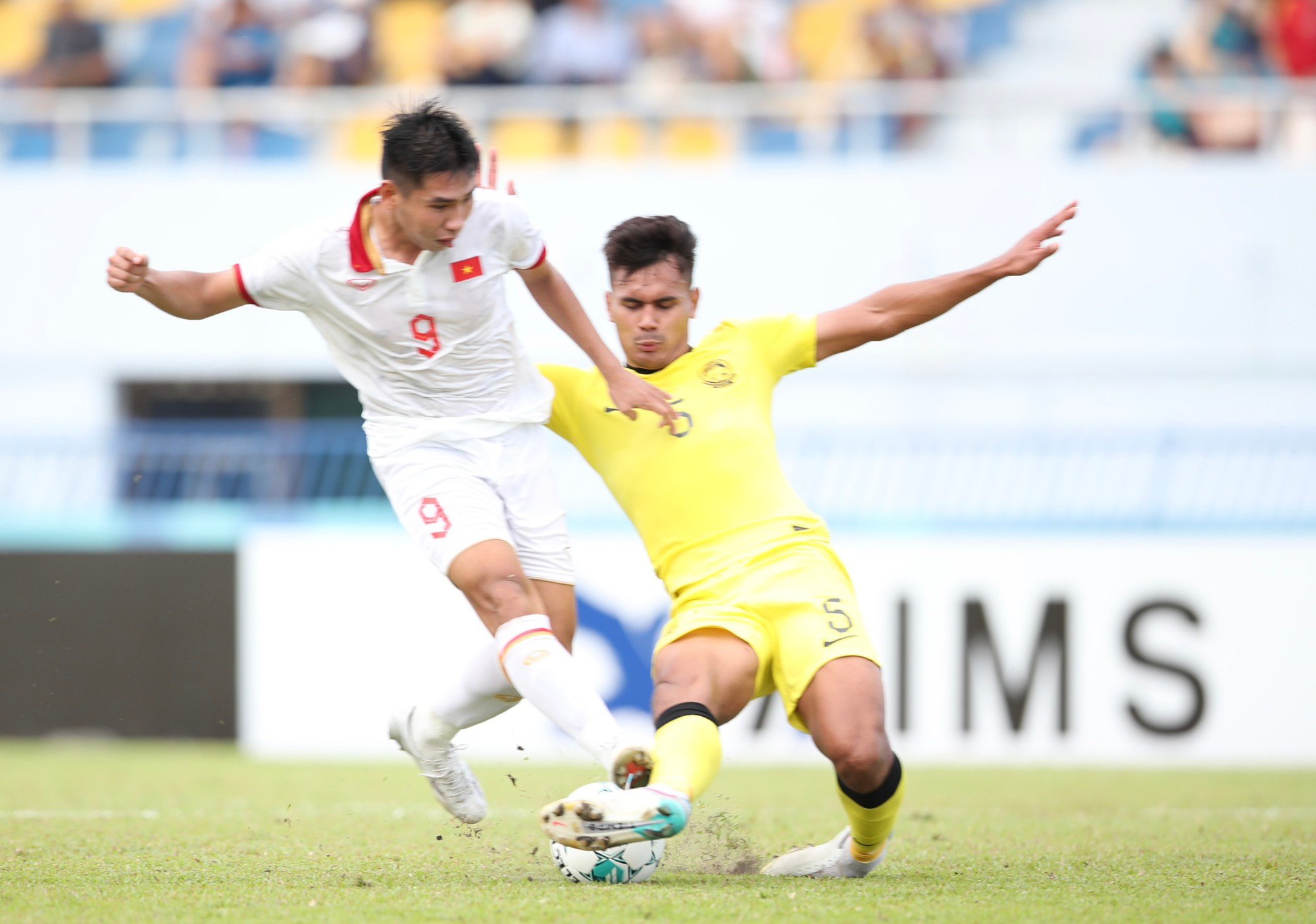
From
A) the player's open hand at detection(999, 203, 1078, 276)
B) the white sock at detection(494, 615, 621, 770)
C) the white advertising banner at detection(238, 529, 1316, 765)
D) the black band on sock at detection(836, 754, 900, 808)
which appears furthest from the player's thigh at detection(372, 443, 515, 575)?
the white advertising banner at detection(238, 529, 1316, 765)

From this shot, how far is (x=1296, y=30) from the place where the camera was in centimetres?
1316

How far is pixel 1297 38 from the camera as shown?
13141 mm

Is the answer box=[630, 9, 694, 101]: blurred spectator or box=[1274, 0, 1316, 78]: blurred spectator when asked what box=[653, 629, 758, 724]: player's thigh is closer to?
box=[630, 9, 694, 101]: blurred spectator

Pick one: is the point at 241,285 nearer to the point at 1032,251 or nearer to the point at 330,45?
the point at 1032,251

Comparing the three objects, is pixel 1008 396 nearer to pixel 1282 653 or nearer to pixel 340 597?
pixel 1282 653

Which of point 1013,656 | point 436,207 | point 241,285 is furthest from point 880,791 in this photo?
point 1013,656

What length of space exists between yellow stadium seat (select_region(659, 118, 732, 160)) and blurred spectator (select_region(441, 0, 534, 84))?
4.20 ft

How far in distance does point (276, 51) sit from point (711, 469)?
964 cm

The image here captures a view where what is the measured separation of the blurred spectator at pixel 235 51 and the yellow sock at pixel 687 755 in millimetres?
9966

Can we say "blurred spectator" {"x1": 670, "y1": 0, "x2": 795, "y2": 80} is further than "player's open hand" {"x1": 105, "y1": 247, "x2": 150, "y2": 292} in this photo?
Yes

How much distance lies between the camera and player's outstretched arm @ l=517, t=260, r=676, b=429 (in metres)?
4.91

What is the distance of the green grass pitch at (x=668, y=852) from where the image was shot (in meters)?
4.16

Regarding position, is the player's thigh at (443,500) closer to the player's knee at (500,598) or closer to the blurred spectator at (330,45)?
the player's knee at (500,598)

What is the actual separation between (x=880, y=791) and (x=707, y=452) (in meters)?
1.11
